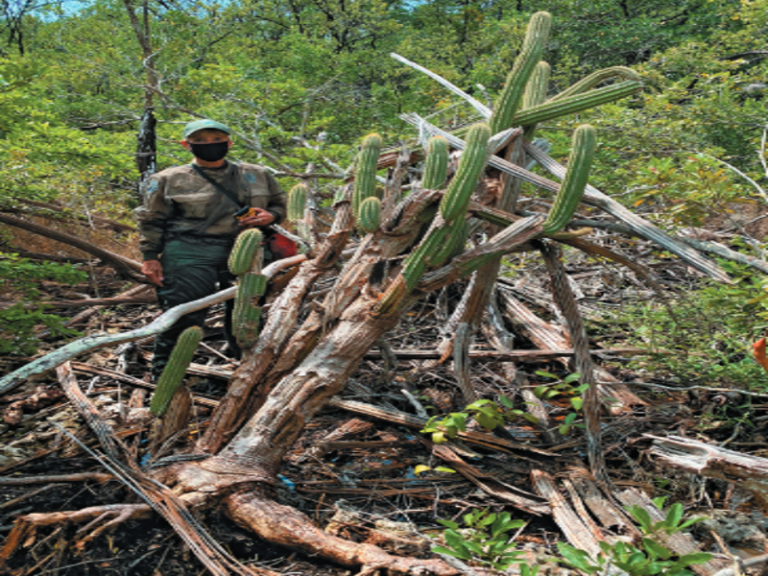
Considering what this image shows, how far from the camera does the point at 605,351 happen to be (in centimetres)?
446

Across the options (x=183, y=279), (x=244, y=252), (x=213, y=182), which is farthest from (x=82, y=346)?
(x=213, y=182)

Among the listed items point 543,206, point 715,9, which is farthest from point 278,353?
point 715,9

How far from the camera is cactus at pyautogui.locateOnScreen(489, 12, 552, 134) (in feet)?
11.1

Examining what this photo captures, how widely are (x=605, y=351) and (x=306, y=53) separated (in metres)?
10.4

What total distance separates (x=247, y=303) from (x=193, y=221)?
54.6 inches

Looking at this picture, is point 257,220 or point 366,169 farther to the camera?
point 257,220

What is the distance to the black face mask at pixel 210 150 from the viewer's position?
407 centimetres

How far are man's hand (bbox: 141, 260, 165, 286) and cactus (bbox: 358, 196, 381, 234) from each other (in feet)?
6.15

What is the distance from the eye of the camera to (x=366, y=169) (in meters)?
3.29

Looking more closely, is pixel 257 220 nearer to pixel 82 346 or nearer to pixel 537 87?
pixel 82 346

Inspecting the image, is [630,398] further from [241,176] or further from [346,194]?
[241,176]

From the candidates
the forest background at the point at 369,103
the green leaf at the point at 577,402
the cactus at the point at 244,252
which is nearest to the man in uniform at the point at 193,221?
the forest background at the point at 369,103

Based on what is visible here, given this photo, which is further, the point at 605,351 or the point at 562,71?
the point at 562,71

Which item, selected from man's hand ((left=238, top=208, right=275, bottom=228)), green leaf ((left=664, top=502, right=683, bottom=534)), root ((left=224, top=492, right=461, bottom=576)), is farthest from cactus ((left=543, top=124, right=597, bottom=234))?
man's hand ((left=238, top=208, right=275, bottom=228))
